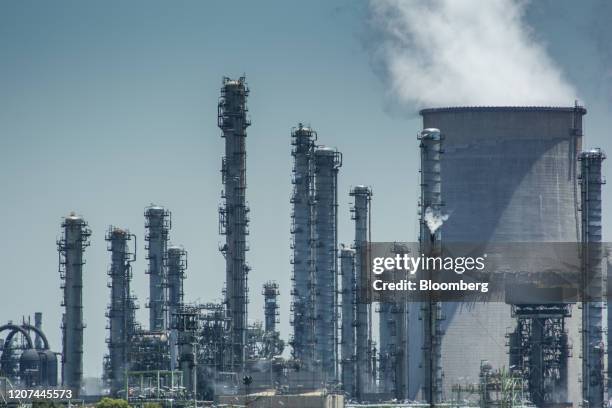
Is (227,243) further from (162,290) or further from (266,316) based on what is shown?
(266,316)

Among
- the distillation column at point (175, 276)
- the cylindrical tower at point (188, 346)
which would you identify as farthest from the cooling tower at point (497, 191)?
the cylindrical tower at point (188, 346)

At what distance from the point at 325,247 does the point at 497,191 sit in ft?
67.9

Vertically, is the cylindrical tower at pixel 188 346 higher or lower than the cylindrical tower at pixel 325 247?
lower

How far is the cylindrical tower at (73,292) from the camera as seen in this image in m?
105

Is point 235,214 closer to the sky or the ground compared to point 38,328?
closer to the sky

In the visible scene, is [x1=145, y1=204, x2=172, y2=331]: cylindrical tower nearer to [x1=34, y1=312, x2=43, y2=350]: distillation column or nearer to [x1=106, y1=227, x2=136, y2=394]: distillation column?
[x1=106, y1=227, x2=136, y2=394]: distillation column

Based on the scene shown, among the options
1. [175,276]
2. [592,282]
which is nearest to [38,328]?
[175,276]

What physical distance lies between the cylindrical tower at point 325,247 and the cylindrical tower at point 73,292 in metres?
14.1

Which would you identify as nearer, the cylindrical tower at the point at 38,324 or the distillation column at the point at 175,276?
the distillation column at the point at 175,276

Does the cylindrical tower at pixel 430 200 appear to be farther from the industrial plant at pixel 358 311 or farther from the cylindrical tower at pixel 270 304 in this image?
the cylindrical tower at pixel 270 304

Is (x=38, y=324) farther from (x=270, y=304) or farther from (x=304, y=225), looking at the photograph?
(x=304, y=225)

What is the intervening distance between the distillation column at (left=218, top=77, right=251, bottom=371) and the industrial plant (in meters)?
0.08

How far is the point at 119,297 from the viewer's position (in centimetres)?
11294

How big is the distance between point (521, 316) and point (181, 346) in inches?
990
